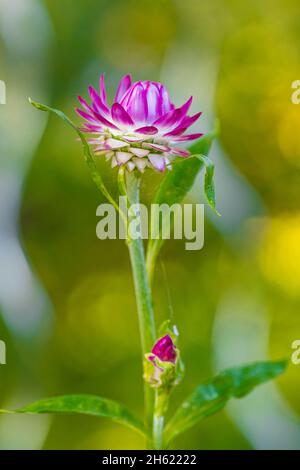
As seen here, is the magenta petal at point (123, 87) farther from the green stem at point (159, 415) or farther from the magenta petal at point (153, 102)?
the green stem at point (159, 415)

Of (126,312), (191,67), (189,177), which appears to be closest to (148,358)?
(189,177)

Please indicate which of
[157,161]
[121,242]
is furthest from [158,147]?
[121,242]

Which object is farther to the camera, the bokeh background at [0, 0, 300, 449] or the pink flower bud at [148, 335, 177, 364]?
the bokeh background at [0, 0, 300, 449]

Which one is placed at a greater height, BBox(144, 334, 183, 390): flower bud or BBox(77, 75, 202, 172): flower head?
BBox(77, 75, 202, 172): flower head

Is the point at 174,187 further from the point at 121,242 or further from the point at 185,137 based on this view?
the point at 121,242

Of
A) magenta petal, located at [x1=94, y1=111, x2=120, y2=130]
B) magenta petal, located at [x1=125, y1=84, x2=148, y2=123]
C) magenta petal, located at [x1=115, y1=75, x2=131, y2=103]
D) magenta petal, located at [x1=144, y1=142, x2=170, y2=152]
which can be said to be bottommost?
magenta petal, located at [x1=144, y1=142, x2=170, y2=152]

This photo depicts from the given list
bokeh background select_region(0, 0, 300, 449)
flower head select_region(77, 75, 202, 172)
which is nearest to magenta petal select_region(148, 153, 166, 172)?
flower head select_region(77, 75, 202, 172)

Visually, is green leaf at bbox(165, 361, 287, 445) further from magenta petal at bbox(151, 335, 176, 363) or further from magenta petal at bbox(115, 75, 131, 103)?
magenta petal at bbox(115, 75, 131, 103)
